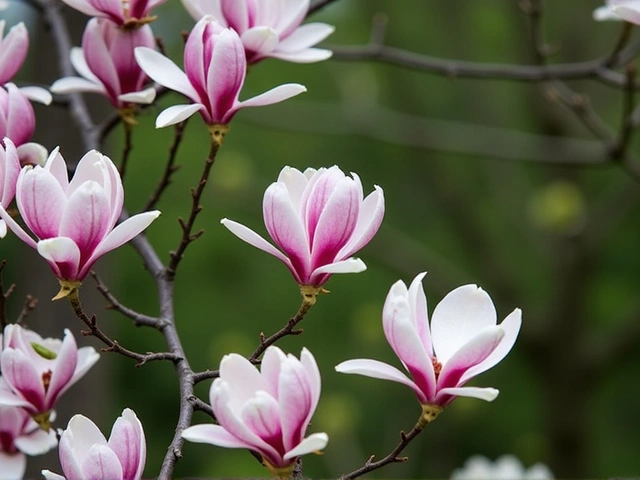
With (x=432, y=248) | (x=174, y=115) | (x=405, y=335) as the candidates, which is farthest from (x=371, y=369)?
(x=432, y=248)

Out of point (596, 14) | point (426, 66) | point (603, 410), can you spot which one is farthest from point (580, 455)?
point (596, 14)

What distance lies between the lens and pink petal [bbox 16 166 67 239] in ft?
2.74

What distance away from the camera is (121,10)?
1119 mm

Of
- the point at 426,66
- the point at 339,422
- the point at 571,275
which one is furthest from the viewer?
the point at 571,275

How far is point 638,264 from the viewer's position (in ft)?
15.3

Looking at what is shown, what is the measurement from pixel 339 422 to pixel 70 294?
2116 millimetres

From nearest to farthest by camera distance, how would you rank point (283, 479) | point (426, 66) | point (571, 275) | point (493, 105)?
point (283, 479) → point (426, 66) → point (571, 275) → point (493, 105)

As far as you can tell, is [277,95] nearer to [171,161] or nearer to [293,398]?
[171,161]

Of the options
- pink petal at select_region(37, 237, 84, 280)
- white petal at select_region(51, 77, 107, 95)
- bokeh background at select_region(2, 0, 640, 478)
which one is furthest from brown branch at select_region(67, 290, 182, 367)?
bokeh background at select_region(2, 0, 640, 478)

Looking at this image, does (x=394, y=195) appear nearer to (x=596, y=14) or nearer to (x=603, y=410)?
(x=603, y=410)

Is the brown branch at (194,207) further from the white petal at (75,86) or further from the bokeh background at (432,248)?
the bokeh background at (432,248)

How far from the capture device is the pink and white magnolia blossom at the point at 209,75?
3.19ft

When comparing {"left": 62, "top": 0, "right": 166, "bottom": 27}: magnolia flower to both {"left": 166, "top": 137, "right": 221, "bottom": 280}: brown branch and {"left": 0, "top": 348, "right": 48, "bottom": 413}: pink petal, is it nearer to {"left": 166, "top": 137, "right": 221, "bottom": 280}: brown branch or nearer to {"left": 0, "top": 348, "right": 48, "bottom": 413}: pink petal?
{"left": 166, "top": 137, "right": 221, "bottom": 280}: brown branch

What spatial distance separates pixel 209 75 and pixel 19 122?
229mm
